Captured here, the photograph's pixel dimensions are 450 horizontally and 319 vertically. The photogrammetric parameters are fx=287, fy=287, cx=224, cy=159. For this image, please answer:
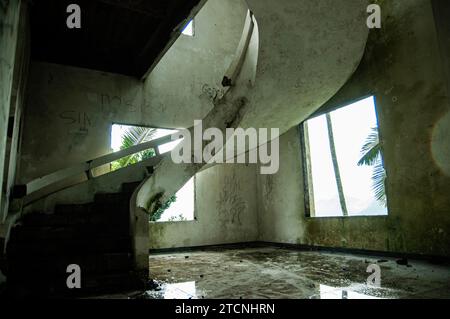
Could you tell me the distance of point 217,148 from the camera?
402 centimetres

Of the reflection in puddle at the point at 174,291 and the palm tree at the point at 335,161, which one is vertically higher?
the palm tree at the point at 335,161

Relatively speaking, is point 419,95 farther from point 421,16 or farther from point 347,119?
point 347,119

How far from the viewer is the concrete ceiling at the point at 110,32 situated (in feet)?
14.1

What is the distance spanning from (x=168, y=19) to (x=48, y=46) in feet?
7.46

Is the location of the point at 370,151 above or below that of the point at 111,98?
below

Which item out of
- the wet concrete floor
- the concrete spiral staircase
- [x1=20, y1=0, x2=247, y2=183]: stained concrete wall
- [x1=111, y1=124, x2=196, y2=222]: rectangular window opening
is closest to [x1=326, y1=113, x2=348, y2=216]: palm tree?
[x1=20, y1=0, x2=247, y2=183]: stained concrete wall

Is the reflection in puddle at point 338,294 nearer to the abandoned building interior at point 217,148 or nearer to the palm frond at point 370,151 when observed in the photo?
the abandoned building interior at point 217,148

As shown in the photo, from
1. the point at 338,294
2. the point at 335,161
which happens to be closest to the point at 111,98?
the point at 338,294

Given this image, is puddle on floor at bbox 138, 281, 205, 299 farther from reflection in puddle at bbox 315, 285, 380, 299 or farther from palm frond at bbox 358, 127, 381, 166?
palm frond at bbox 358, 127, 381, 166

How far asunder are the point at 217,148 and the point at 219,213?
10.5 ft

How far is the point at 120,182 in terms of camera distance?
4.32 metres

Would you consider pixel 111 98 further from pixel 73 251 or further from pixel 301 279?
pixel 301 279

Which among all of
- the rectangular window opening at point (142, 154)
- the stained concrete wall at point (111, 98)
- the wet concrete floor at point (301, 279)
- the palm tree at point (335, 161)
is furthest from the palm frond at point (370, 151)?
the rectangular window opening at point (142, 154)

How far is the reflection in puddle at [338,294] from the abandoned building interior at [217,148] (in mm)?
34
